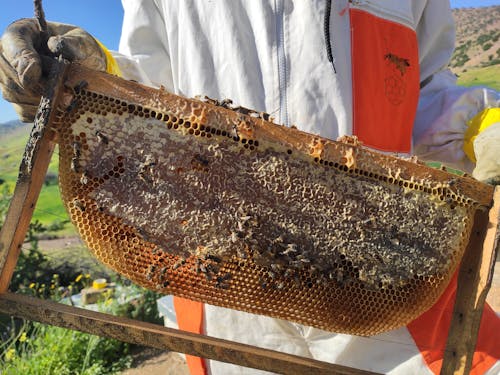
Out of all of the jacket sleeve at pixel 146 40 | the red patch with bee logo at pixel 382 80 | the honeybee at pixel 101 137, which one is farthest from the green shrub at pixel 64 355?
the red patch with bee logo at pixel 382 80

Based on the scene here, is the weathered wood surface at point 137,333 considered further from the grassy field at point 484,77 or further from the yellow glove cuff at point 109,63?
the grassy field at point 484,77

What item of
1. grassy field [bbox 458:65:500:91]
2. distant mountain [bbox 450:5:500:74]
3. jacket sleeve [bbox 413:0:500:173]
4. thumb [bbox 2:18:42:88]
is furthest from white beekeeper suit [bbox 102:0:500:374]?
distant mountain [bbox 450:5:500:74]

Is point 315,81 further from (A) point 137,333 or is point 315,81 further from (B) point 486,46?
(B) point 486,46

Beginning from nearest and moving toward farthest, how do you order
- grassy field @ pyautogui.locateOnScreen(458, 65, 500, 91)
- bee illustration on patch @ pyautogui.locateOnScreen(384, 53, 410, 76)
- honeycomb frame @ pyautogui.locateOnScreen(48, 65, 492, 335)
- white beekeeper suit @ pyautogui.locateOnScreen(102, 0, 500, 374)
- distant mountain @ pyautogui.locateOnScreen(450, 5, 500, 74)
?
honeycomb frame @ pyautogui.locateOnScreen(48, 65, 492, 335), white beekeeper suit @ pyautogui.locateOnScreen(102, 0, 500, 374), bee illustration on patch @ pyautogui.locateOnScreen(384, 53, 410, 76), grassy field @ pyautogui.locateOnScreen(458, 65, 500, 91), distant mountain @ pyautogui.locateOnScreen(450, 5, 500, 74)

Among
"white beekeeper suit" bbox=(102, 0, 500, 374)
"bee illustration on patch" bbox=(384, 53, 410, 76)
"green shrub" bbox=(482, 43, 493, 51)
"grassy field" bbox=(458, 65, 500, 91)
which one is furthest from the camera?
"green shrub" bbox=(482, 43, 493, 51)

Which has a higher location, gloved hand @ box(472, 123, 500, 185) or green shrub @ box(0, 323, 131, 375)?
gloved hand @ box(472, 123, 500, 185)

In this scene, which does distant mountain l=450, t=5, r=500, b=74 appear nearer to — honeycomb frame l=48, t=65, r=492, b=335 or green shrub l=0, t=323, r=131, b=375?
green shrub l=0, t=323, r=131, b=375

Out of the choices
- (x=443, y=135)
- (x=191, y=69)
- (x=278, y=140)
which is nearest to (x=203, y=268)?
(x=278, y=140)

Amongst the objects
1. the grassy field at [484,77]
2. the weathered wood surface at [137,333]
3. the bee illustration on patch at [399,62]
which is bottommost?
the weathered wood surface at [137,333]
